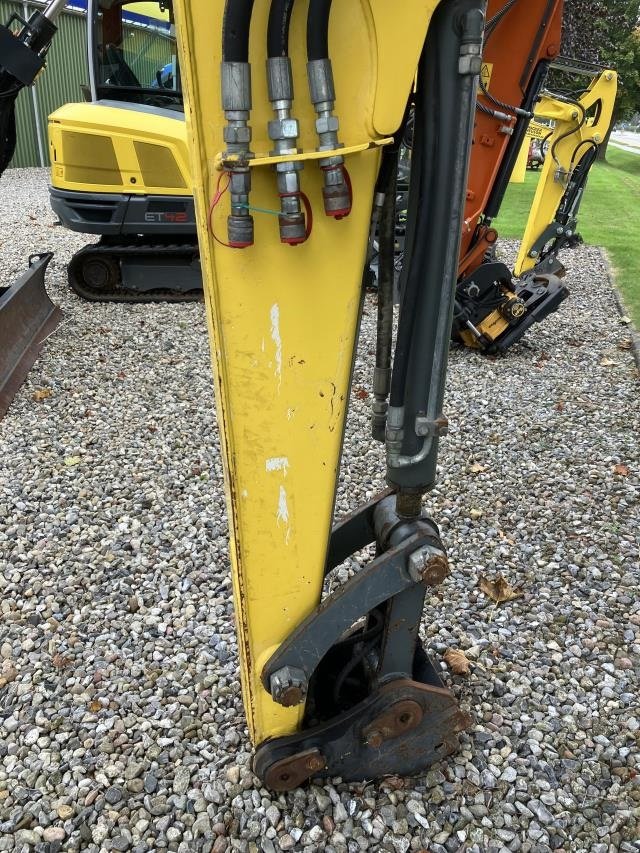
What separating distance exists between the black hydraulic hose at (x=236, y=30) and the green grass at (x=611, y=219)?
6.75 m

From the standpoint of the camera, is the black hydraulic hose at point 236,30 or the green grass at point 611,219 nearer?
the black hydraulic hose at point 236,30

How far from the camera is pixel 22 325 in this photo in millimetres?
5605

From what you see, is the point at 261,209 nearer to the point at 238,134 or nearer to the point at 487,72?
the point at 238,134

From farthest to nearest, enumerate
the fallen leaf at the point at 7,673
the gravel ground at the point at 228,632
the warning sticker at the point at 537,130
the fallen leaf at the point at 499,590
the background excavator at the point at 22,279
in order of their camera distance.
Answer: the warning sticker at the point at 537,130 → the background excavator at the point at 22,279 → the fallen leaf at the point at 499,590 → the fallen leaf at the point at 7,673 → the gravel ground at the point at 228,632

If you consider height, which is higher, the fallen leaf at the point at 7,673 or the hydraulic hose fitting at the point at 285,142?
the hydraulic hose fitting at the point at 285,142

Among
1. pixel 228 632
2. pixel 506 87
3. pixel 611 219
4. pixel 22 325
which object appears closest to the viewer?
pixel 228 632

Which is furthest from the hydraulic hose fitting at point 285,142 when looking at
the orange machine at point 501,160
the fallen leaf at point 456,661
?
the orange machine at point 501,160

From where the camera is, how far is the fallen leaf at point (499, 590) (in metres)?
3.10

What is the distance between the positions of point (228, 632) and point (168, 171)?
16.0 feet

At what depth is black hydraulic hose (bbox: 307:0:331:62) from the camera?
1.27m

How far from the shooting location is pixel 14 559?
325cm

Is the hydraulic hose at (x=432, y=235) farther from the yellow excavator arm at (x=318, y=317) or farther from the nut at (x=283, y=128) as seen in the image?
the nut at (x=283, y=128)

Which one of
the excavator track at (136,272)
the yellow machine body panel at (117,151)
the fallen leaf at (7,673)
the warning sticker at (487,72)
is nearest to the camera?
the fallen leaf at (7,673)

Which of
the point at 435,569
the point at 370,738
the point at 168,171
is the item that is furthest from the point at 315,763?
the point at 168,171
